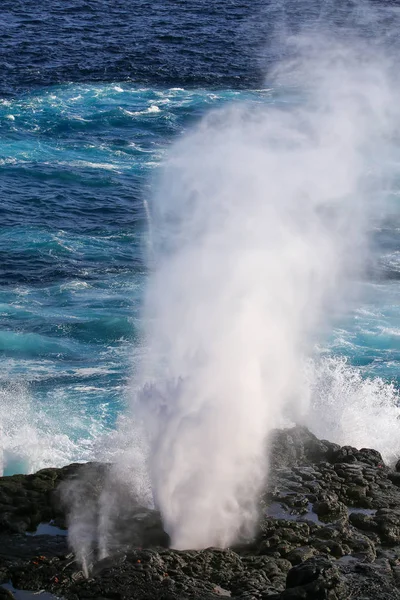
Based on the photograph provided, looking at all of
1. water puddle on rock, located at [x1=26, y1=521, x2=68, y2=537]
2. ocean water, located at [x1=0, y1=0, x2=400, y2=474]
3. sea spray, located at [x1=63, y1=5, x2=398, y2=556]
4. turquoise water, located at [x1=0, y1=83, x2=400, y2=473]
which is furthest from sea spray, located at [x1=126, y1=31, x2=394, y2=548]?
water puddle on rock, located at [x1=26, y1=521, x2=68, y2=537]

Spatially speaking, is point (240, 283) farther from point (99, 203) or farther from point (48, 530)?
point (99, 203)

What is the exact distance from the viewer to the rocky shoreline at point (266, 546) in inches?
815

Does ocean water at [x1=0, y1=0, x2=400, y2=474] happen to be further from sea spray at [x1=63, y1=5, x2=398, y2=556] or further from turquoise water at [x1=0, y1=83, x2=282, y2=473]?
sea spray at [x1=63, y1=5, x2=398, y2=556]

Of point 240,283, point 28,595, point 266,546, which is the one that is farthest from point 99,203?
point 28,595

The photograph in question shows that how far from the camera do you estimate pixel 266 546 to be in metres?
23.0

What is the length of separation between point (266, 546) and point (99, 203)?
33.2 m

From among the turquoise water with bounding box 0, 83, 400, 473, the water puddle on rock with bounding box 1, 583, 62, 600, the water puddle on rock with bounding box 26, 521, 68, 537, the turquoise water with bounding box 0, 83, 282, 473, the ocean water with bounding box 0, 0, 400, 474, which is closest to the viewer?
the water puddle on rock with bounding box 1, 583, 62, 600

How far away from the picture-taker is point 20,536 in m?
23.4

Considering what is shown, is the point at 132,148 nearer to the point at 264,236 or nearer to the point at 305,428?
the point at 264,236

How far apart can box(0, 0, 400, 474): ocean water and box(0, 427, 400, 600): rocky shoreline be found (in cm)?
521

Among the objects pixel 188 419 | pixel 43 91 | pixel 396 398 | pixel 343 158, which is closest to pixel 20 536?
pixel 188 419

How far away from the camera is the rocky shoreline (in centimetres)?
2070

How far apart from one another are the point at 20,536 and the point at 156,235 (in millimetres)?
26509

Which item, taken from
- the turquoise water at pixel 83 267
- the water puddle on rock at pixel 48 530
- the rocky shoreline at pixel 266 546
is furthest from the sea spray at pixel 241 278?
the water puddle on rock at pixel 48 530
